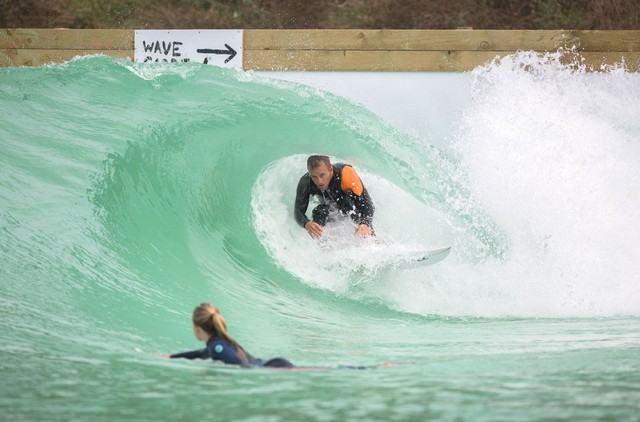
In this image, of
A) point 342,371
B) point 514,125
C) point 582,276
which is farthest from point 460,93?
point 342,371

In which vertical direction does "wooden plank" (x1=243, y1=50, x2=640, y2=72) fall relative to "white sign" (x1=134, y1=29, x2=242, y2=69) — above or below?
below

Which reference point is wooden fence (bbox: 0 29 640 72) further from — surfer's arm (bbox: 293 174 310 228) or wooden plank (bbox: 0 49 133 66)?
surfer's arm (bbox: 293 174 310 228)

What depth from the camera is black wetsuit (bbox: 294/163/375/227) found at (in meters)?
6.49

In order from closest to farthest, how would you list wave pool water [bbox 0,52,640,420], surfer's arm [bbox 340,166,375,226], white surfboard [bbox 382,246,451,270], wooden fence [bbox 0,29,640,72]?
wave pool water [bbox 0,52,640,420] → white surfboard [bbox 382,246,451,270] → surfer's arm [bbox 340,166,375,226] → wooden fence [bbox 0,29,640,72]

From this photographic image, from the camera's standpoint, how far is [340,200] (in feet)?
21.4

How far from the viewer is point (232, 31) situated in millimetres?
9062

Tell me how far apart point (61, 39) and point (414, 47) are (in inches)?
129

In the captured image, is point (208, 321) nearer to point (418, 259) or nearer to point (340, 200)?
point (418, 259)

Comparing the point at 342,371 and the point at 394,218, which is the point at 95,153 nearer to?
the point at 394,218

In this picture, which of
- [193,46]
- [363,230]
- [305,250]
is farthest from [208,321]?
[193,46]

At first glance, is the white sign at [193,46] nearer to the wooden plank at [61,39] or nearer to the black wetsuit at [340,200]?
the wooden plank at [61,39]

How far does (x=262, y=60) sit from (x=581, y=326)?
461 centimetres

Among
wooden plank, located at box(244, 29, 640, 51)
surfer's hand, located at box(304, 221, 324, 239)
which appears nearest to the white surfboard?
surfer's hand, located at box(304, 221, 324, 239)

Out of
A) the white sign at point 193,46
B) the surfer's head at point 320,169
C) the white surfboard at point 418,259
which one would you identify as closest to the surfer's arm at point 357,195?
the surfer's head at point 320,169
